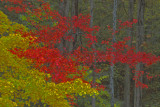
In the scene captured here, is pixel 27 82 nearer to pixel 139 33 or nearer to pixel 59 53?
pixel 59 53

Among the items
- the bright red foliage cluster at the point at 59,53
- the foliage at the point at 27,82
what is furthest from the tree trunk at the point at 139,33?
the foliage at the point at 27,82

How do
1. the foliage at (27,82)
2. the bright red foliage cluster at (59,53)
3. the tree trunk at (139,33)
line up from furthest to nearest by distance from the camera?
the tree trunk at (139,33), the bright red foliage cluster at (59,53), the foliage at (27,82)

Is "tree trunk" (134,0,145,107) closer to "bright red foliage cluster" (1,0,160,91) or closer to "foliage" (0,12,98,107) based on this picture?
"bright red foliage cluster" (1,0,160,91)

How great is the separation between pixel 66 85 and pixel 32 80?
133 centimetres

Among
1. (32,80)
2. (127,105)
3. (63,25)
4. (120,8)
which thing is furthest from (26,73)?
(120,8)

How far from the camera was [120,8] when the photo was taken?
3130 centimetres

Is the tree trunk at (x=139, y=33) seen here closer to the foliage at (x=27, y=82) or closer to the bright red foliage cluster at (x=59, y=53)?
the bright red foliage cluster at (x=59, y=53)

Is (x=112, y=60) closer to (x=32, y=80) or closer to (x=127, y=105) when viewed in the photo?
(x=127, y=105)

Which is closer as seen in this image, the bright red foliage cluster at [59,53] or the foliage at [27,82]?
the foliage at [27,82]

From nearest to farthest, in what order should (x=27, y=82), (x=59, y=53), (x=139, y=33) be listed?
(x=27, y=82) → (x=59, y=53) → (x=139, y=33)

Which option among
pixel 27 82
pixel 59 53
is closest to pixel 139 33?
pixel 59 53

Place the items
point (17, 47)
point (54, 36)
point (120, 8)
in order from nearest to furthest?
point (17, 47) < point (54, 36) < point (120, 8)

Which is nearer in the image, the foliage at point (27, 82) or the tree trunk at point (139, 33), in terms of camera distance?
the foliage at point (27, 82)

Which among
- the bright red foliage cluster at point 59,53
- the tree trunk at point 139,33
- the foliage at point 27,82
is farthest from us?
the tree trunk at point 139,33
